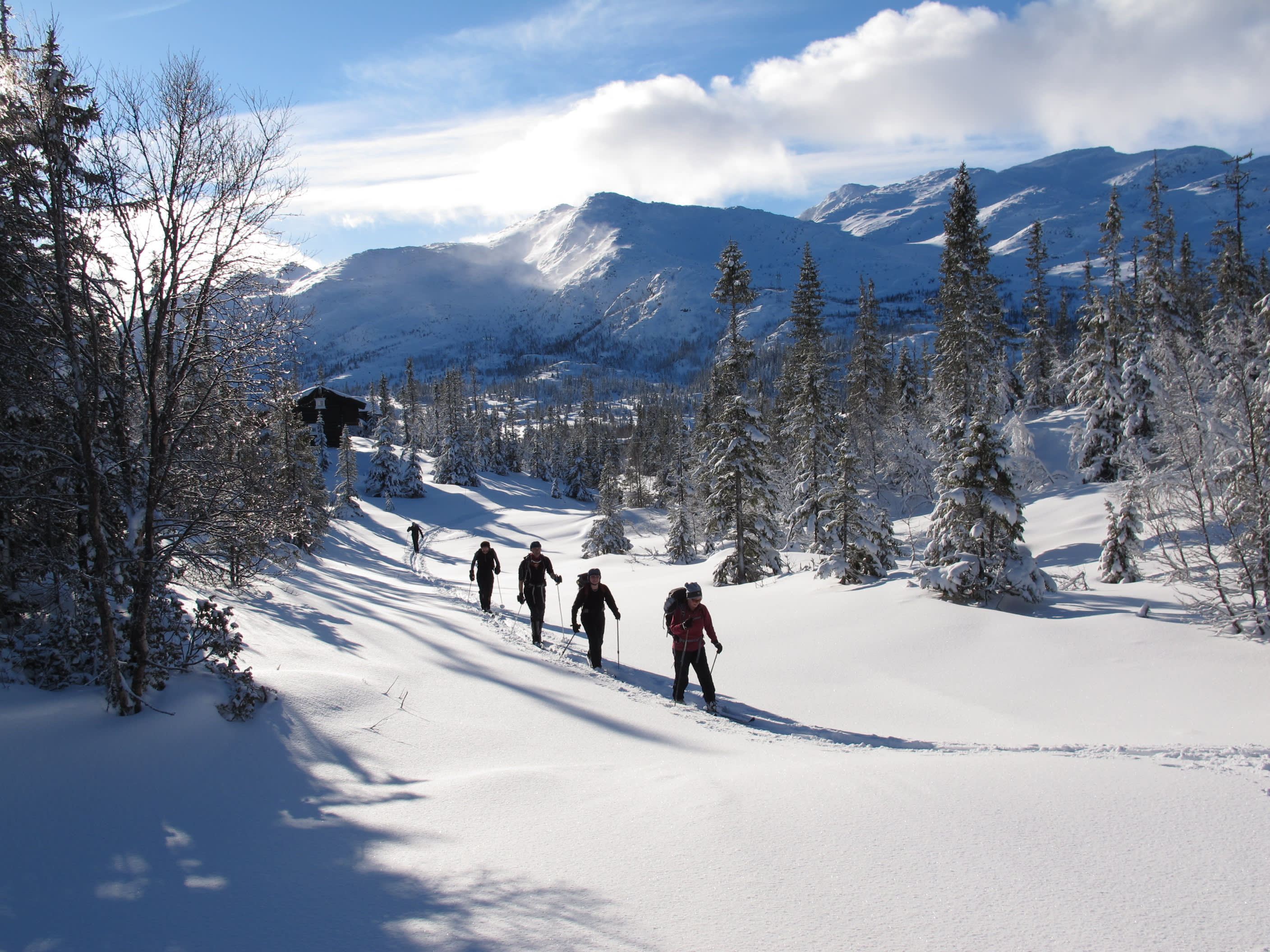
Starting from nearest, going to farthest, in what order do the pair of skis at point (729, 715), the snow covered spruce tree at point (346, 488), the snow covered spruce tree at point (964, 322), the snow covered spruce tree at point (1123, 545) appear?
the pair of skis at point (729, 715) → the snow covered spruce tree at point (1123, 545) → the snow covered spruce tree at point (964, 322) → the snow covered spruce tree at point (346, 488)

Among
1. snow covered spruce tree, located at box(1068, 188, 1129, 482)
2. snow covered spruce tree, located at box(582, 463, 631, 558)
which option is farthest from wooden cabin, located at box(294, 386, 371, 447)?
snow covered spruce tree, located at box(1068, 188, 1129, 482)

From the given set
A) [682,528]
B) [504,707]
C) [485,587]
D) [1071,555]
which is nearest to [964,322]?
[1071,555]

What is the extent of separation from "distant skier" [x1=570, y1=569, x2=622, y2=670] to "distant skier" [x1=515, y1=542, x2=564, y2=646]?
3.59 ft

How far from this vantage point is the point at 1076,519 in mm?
25547

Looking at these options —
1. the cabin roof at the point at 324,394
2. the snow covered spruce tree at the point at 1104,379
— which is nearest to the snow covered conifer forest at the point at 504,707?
the snow covered spruce tree at the point at 1104,379

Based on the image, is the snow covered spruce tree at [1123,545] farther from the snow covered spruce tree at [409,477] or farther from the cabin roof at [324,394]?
the cabin roof at [324,394]

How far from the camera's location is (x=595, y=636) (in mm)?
10508

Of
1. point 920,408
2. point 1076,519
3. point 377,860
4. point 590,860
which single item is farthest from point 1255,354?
point 920,408

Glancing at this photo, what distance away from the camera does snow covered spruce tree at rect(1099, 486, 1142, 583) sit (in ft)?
53.1

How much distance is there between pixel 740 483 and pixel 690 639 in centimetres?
1440

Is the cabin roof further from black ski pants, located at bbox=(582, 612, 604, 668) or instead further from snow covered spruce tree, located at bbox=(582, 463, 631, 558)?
black ski pants, located at bbox=(582, 612, 604, 668)

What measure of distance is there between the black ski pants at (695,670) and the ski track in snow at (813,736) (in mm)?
204

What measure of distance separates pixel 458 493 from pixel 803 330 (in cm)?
4177

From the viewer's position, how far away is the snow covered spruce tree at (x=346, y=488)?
44.8m
